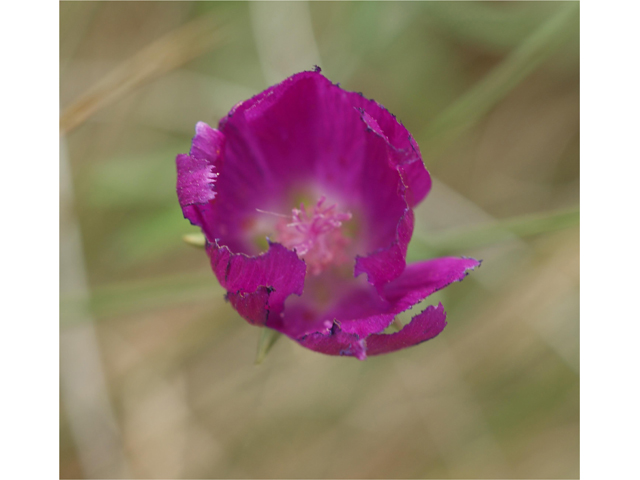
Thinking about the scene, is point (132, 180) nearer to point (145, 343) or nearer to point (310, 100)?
point (145, 343)

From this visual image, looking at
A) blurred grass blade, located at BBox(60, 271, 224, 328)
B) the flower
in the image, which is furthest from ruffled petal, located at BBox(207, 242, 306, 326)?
blurred grass blade, located at BBox(60, 271, 224, 328)

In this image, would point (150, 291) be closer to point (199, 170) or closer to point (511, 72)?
point (199, 170)

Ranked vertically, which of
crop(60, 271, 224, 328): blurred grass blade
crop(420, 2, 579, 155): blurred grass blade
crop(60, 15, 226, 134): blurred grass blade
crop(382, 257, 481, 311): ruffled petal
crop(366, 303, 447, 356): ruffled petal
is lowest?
crop(366, 303, 447, 356): ruffled petal

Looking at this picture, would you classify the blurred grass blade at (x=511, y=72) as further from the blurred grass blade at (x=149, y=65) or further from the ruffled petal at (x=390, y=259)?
the blurred grass blade at (x=149, y=65)

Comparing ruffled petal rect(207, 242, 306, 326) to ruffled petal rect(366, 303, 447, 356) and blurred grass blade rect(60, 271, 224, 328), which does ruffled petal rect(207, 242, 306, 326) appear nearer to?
ruffled petal rect(366, 303, 447, 356)

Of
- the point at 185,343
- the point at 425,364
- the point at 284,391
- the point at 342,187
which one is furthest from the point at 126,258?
the point at 425,364

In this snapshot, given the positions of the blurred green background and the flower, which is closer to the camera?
the flower
